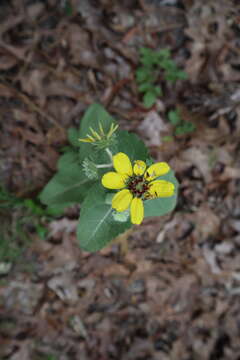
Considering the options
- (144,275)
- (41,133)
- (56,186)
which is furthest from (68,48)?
(144,275)

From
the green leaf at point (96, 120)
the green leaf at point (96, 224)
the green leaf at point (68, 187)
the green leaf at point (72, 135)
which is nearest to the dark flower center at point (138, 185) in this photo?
the green leaf at point (96, 224)

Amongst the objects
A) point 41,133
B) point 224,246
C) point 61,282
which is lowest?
point 224,246

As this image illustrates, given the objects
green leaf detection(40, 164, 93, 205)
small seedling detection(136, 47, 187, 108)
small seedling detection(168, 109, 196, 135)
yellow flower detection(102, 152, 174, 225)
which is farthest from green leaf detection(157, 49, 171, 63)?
yellow flower detection(102, 152, 174, 225)

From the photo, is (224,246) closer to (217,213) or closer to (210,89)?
(217,213)

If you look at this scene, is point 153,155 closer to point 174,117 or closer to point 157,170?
point 174,117

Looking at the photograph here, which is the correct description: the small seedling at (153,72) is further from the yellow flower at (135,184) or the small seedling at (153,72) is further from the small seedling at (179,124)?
the yellow flower at (135,184)

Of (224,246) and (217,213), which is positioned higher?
(217,213)
